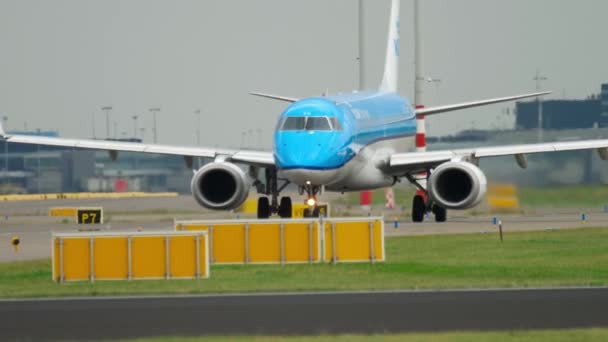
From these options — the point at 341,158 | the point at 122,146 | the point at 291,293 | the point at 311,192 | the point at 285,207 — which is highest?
the point at 122,146

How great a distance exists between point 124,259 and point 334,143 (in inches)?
687

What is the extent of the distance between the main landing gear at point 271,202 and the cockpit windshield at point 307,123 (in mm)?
5218

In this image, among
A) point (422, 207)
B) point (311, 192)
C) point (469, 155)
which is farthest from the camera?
point (422, 207)

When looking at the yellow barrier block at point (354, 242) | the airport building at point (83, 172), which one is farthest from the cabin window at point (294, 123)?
the airport building at point (83, 172)

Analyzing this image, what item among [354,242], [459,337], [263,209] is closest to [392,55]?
[263,209]

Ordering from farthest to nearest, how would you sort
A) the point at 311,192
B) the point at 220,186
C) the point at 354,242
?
the point at 220,186 < the point at 311,192 < the point at 354,242

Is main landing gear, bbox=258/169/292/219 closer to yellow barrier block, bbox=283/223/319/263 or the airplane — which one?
the airplane

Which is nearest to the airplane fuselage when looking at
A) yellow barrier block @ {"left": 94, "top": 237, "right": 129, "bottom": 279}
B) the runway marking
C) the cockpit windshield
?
the cockpit windshield

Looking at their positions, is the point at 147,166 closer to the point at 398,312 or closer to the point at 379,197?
the point at 379,197

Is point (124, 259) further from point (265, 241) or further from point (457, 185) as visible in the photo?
point (457, 185)

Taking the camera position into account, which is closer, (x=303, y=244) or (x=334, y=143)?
(x=303, y=244)

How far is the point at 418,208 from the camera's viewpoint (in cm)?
5906

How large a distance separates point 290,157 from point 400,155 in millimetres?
8129

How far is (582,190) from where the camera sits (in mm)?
62344
